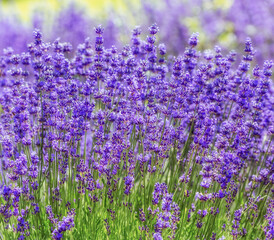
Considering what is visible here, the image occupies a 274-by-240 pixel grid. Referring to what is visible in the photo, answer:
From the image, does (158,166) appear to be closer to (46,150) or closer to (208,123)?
(208,123)

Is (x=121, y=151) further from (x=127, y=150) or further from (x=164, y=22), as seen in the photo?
(x=164, y=22)

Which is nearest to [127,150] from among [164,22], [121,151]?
[121,151]

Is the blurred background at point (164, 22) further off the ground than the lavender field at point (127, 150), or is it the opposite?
the blurred background at point (164, 22)

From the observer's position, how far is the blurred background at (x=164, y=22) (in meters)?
10.4

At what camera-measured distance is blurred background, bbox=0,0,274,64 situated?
10.4m

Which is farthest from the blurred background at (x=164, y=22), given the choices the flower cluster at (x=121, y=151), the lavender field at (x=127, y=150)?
the flower cluster at (x=121, y=151)

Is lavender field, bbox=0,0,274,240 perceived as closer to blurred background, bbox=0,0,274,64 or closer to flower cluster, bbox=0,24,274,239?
flower cluster, bbox=0,24,274,239

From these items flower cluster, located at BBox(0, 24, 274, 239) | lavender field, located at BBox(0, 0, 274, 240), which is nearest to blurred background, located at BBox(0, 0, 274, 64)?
lavender field, located at BBox(0, 0, 274, 240)

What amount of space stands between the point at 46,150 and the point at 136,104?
3.48 feet

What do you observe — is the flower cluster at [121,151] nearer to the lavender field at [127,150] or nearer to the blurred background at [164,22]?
the lavender field at [127,150]

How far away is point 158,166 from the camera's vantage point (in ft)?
12.5

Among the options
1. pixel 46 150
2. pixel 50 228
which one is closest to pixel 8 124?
pixel 46 150

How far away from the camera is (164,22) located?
509 inches

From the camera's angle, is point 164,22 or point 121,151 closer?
point 121,151
